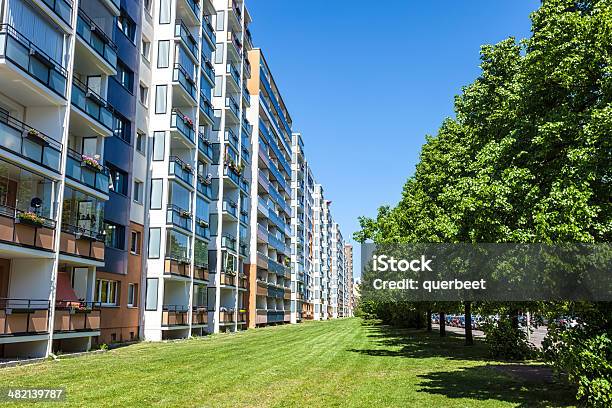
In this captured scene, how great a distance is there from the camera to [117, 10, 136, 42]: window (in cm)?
3176

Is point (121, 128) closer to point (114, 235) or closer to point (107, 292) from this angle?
point (114, 235)

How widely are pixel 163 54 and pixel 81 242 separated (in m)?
16.9

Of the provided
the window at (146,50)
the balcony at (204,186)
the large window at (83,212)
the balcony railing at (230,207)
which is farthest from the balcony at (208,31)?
the large window at (83,212)

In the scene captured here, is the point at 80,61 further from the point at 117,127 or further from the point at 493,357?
the point at 493,357

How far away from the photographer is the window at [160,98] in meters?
36.1

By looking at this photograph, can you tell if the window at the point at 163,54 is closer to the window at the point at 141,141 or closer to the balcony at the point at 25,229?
the window at the point at 141,141

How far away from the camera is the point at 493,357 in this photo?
24.9 meters

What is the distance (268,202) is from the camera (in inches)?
2746

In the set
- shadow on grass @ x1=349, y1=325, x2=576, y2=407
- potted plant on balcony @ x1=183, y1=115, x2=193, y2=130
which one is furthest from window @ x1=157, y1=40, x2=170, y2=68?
shadow on grass @ x1=349, y1=325, x2=576, y2=407

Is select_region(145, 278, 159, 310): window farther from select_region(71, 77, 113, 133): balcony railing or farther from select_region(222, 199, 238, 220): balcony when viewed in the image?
select_region(222, 199, 238, 220): balcony

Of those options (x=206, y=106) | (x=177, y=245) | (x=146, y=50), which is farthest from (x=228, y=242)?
(x=146, y=50)

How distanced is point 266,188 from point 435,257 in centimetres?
4118

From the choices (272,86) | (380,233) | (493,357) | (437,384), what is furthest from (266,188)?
(437,384)

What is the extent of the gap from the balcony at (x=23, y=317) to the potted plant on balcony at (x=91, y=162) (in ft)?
21.8
